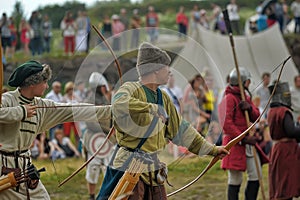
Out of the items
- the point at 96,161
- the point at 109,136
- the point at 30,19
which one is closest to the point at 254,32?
the point at 30,19

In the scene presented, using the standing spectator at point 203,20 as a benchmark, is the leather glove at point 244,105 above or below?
below

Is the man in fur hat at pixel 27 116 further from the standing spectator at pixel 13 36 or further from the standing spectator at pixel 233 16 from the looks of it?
the standing spectator at pixel 233 16

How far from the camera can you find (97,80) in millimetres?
10188

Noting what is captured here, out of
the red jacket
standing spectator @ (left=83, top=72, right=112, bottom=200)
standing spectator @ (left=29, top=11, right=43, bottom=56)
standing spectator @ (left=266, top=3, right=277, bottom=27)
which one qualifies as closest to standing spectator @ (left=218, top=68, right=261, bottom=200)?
the red jacket

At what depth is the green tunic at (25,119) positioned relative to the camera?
24.5ft

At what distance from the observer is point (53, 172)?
8.48 meters

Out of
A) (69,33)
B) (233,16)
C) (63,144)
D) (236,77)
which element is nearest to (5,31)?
(69,33)

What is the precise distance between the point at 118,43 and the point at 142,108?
3.37 m

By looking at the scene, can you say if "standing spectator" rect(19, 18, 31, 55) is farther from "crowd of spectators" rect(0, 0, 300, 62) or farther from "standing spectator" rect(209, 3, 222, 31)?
"standing spectator" rect(209, 3, 222, 31)

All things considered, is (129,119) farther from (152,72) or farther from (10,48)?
(10,48)

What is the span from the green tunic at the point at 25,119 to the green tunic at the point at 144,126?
269mm

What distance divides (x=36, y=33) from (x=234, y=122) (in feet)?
38.7

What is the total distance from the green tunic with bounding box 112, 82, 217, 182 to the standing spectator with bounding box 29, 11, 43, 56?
1403 centimetres

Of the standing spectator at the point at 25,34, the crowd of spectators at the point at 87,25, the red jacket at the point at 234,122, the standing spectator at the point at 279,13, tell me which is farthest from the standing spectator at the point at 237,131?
the standing spectator at the point at 279,13
